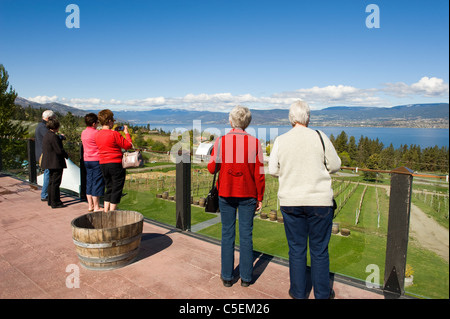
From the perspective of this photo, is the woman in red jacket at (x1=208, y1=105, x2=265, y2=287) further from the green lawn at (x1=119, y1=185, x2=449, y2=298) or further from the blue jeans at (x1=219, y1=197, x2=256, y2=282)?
the green lawn at (x1=119, y1=185, x2=449, y2=298)

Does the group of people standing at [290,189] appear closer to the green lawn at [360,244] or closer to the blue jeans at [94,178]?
the blue jeans at [94,178]

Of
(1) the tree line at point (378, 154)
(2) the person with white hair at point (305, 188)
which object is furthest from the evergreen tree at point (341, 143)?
(2) the person with white hair at point (305, 188)

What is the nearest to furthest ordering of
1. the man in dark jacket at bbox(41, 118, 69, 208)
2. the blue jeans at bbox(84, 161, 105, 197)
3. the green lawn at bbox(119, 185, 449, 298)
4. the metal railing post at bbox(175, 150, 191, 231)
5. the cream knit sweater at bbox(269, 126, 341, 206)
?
the cream knit sweater at bbox(269, 126, 341, 206) < the metal railing post at bbox(175, 150, 191, 231) < the blue jeans at bbox(84, 161, 105, 197) < the man in dark jacket at bbox(41, 118, 69, 208) < the green lawn at bbox(119, 185, 449, 298)

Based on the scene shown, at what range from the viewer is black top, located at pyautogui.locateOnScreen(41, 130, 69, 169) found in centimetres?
460

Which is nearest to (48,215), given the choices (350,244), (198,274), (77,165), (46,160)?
(46,160)

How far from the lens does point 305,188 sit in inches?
80.0

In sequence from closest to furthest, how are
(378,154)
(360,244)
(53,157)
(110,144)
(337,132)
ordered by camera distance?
(110,144) → (53,157) → (360,244) → (378,154) → (337,132)

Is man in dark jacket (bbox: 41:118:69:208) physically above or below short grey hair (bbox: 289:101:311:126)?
below

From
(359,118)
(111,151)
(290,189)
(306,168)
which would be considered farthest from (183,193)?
(359,118)

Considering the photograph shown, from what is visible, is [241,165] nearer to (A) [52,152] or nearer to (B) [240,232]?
(B) [240,232]

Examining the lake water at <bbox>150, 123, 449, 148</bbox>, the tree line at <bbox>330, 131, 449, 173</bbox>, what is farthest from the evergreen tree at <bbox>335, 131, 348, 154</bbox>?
the lake water at <bbox>150, 123, 449, 148</bbox>

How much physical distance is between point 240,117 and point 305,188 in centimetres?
73
